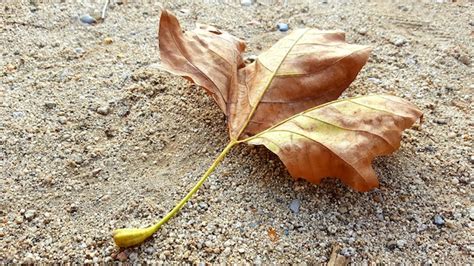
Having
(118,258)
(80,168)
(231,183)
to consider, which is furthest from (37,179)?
(231,183)

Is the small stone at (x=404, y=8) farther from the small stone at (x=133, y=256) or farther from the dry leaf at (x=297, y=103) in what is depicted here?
the small stone at (x=133, y=256)

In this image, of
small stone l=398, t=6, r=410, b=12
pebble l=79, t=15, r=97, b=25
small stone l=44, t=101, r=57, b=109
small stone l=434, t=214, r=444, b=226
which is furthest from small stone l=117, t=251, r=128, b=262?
small stone l=398, t=6, r=410, b=12

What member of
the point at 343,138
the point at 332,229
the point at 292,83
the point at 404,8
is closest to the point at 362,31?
the point at 404,8

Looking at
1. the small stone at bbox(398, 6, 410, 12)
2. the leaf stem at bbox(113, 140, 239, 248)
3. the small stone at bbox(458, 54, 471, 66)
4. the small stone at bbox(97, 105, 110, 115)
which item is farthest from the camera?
the small stone at bbox(398, 6, 410, 12)

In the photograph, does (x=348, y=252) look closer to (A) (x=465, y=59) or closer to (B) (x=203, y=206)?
(B) (x=203, y=206)

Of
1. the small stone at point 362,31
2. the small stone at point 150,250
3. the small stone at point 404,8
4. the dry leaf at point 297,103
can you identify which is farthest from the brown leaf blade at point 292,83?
the small stone at point 404,8

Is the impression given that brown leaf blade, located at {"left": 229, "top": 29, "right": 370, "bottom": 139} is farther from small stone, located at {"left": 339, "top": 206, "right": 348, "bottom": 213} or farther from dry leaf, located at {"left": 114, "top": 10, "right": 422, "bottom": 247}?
small stone, located at {"left": 339, "top": 206, "right": 348, "bottom": 213}
